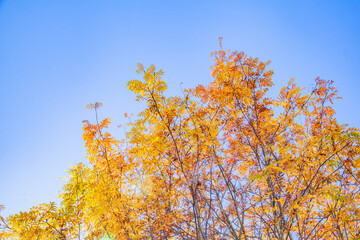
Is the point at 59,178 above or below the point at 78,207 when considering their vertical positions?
above

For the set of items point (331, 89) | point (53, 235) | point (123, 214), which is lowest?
point (53, 235)

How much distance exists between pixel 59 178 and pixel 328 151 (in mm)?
5486

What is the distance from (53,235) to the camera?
3.60m

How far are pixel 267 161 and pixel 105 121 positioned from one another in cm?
354

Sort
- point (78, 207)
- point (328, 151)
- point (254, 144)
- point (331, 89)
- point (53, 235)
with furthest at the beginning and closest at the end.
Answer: point (254, 144) < point (331, 89) < point (78, 207) < point (53, 235) < point (328, 151)

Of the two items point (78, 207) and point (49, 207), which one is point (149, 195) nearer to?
point (78, 207)

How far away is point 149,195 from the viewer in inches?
191

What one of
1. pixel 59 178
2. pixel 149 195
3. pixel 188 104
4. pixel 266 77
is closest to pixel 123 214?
pixel 149 195

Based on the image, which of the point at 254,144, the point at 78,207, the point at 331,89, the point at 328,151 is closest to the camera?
the point at 328,151

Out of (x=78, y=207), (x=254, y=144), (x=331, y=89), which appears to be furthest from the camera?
(x=254, y=144)

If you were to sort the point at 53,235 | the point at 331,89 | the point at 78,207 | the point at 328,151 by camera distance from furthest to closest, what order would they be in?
the point at 331,89, the point at 78,207, the point at 53,235, the point at 328,151

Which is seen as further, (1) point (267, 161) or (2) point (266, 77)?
(2) point (266, 77)

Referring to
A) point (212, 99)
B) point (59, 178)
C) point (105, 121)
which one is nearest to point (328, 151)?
point (212, 99)

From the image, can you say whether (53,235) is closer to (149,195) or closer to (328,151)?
(149,195)
